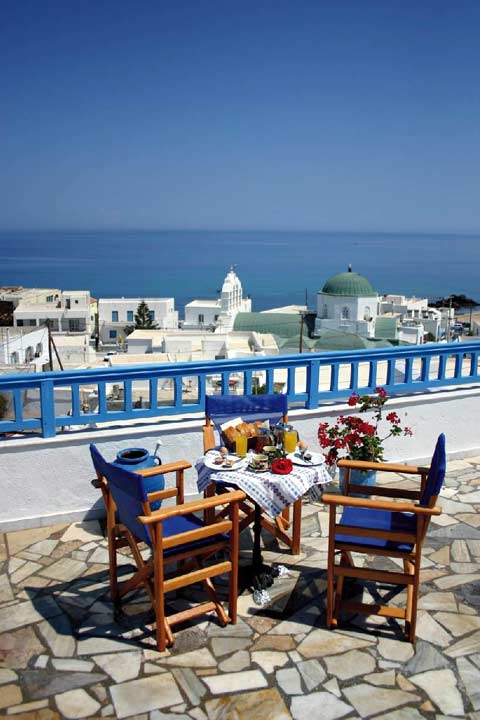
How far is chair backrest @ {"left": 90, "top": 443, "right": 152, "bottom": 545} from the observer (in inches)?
146

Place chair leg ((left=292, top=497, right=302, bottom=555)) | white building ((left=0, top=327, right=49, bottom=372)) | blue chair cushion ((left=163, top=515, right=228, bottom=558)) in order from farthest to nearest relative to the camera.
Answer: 1. white building ((left=0, top=327, right=49, bottom=372))
2. chair leg ((left=292, top=497, right=302, bottom=555))
3. blue chair cushion ((left=163, top=515, right=228, bottom=558))

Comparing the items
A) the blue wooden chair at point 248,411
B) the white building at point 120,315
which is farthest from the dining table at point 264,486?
the white building at point 120,315

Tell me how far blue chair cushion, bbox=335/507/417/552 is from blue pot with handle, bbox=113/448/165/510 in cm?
167

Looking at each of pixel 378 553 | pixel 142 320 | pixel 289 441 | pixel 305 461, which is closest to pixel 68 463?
pixel 289 441

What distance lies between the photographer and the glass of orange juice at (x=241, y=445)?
470cm

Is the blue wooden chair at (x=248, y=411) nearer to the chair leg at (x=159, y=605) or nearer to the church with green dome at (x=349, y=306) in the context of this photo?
the chair leg at (x=159, y=605)

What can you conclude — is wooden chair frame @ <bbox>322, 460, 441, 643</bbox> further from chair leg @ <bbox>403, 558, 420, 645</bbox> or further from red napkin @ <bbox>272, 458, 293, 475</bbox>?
red napkin @ <bbox>272, 458, 293, 475</bbox>

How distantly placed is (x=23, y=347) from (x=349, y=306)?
3211 centimetres

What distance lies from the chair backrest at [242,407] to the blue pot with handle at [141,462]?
2.08 feet

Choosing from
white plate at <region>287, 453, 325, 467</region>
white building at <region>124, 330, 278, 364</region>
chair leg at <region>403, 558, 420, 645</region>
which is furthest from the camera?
white building at <region>124, 330, 278, 364</region>

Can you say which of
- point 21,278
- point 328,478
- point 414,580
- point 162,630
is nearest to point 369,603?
point 414,580

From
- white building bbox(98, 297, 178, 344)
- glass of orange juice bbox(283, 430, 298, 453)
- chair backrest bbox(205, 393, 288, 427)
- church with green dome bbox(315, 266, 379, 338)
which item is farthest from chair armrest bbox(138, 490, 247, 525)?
white building bbox(98, 297, 178, 344)

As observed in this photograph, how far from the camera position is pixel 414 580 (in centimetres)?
399

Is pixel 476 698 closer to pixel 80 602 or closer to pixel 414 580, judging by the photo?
pixel 414 580
